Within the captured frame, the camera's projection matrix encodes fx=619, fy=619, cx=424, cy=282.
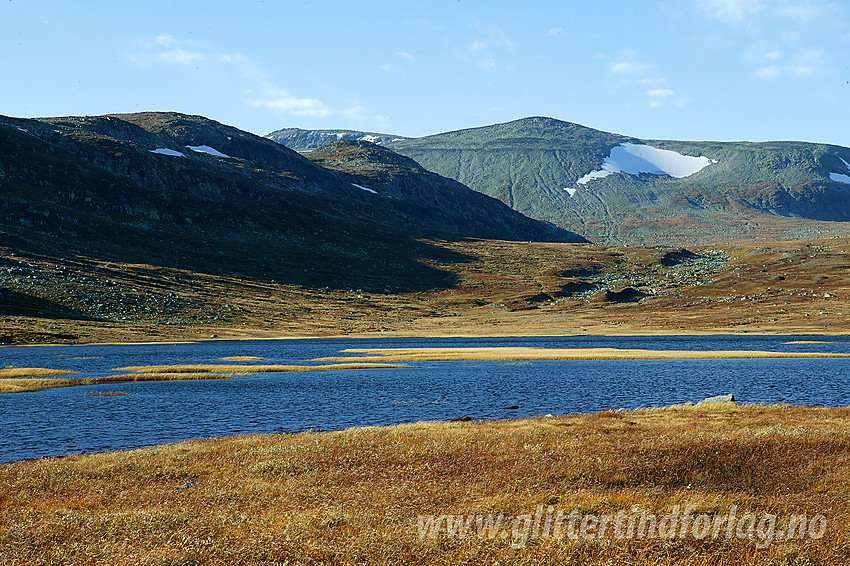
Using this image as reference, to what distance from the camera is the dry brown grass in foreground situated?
13508 mm

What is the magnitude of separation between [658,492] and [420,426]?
701 inches

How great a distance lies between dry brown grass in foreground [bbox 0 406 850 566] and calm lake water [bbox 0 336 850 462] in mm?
13182

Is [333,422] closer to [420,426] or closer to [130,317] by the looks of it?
[420,426]

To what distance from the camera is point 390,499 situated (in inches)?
694

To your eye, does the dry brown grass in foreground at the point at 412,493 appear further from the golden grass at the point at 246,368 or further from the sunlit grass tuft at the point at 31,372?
the golden grass at the point at 246,368

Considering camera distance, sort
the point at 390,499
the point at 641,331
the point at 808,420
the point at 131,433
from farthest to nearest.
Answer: the point at 641,331
the point at 131,433
the point at 808,420
the point at 390,499

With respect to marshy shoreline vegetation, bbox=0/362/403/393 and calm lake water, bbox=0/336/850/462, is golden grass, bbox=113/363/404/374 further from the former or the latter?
calm lake water, bbox=0/336/850/462

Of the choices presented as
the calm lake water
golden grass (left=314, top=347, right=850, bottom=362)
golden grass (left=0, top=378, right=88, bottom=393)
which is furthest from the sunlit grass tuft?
golden grass (left=314, top=347, right=850, bottom=362)

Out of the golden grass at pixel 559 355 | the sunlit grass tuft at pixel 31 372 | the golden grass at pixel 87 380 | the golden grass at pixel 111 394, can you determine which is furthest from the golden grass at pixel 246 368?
the golden grass at pixel 111 394

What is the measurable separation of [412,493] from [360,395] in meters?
39.6

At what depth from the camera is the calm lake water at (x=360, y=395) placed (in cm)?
4112

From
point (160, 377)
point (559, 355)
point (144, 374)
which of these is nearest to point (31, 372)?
point (144, 374)

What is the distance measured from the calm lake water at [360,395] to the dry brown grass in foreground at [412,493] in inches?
519

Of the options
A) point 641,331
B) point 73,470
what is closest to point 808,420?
point 73,470
